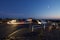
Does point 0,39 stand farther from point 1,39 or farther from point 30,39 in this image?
point 30,39

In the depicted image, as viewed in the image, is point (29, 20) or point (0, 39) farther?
point (29, 20)

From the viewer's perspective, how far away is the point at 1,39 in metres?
13.0

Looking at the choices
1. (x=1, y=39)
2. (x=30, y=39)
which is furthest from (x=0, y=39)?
(x=30, y=39)

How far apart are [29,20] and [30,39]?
2231 centimetres

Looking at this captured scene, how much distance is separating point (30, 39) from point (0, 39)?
8.47ft

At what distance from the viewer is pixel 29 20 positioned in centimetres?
3578

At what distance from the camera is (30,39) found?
1353cm

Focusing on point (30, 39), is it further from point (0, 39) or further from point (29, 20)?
point (29, 20)

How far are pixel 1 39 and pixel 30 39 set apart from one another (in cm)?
250

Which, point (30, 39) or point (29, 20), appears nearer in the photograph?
point (30, 39)

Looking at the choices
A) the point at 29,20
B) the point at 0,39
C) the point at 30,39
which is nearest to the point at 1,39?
the point at 0,39

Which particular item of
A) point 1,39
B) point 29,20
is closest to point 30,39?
point 1,39

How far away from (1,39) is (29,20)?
22.9 meters

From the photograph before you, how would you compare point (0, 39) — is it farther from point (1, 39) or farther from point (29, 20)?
point (29, 20)
